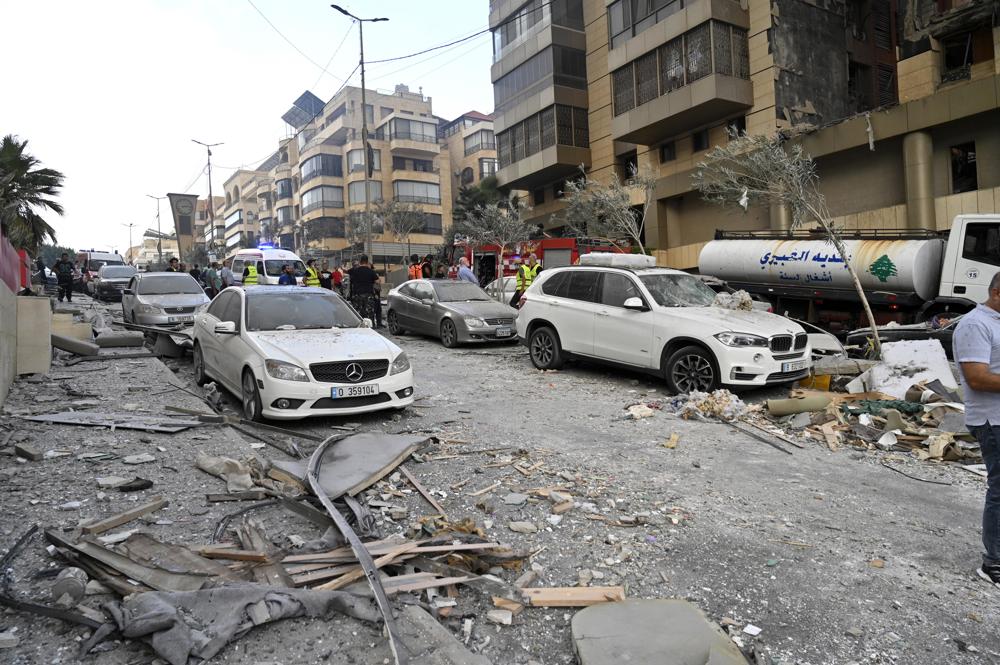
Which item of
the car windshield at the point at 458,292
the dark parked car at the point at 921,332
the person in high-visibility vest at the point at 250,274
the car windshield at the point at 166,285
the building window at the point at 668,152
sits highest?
the building window at the point at 668,152

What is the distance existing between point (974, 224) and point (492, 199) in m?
33.1

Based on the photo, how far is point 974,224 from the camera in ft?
36.1

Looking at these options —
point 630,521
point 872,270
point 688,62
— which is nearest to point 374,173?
point 688,62

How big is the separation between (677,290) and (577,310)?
159cm

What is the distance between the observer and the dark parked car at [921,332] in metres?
10.3

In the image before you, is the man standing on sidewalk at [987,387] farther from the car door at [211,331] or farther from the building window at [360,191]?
the building window at [360,191]

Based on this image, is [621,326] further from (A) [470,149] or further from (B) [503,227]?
(A) [470,149]

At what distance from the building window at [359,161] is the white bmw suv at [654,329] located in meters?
58.9

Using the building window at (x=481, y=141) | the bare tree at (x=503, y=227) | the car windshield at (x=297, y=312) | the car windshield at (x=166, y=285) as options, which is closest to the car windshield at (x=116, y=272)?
the car windshield at (x=166, y=285)

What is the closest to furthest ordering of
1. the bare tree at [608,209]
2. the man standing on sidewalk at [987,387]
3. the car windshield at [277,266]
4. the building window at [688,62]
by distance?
the man standing on sidewalk at [987,387]
the bare tree at [608,209]
the car windshield at [277,266]
the building window at [688,62]

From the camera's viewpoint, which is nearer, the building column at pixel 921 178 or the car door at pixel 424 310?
the car door at pixel 424 310

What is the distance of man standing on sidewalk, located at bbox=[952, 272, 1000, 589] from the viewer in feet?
11.5

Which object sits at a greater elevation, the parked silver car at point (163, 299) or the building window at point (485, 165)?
the building window at point (485, 165)

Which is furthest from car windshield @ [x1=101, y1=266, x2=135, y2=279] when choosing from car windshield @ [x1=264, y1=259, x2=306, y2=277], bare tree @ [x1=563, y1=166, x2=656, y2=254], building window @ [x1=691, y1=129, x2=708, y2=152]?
building window @ [x1=691, y1=129, x2=708, y2=152]
